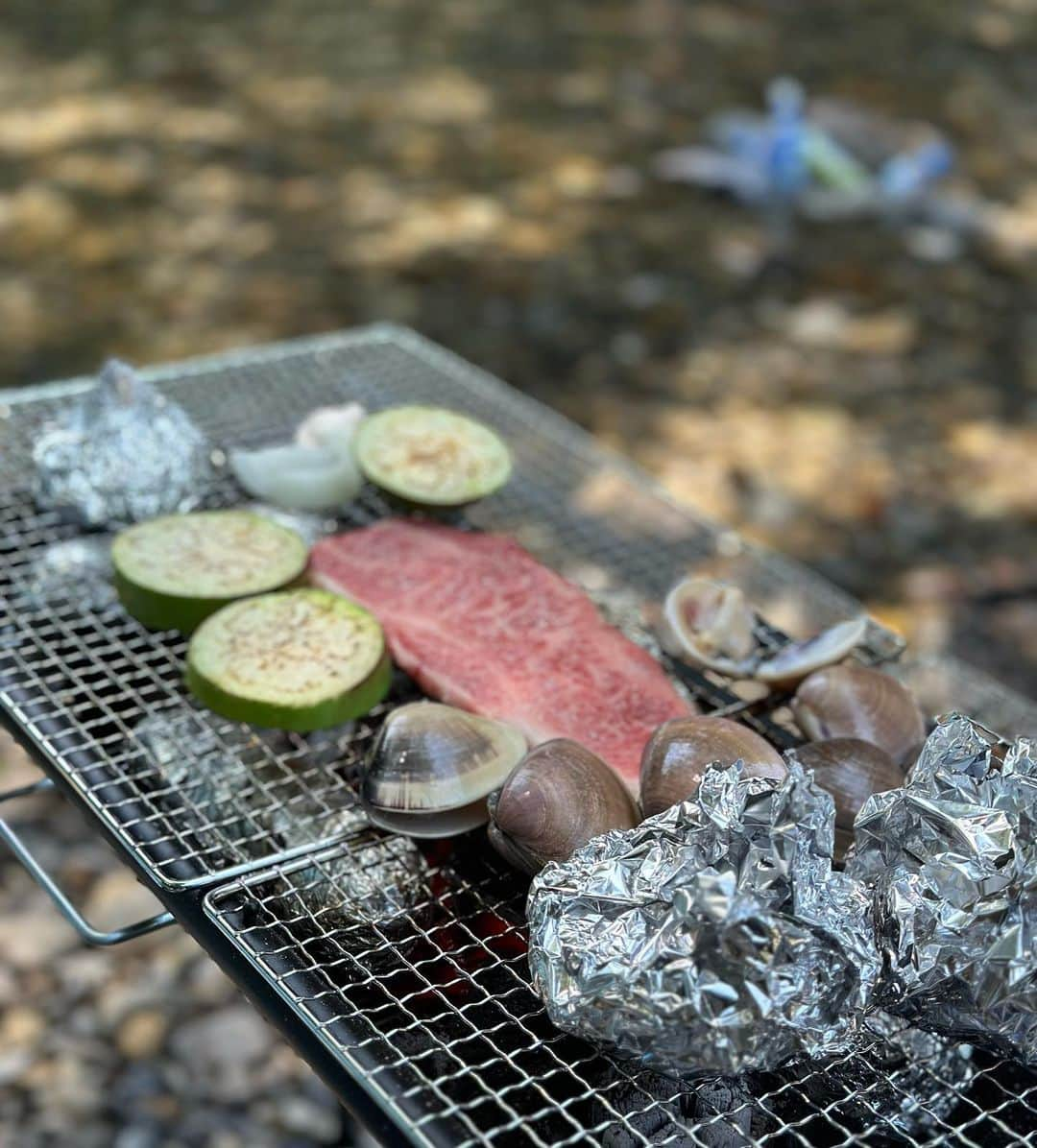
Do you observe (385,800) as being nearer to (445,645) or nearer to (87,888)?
(445,645)

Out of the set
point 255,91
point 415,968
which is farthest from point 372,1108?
point 255,91

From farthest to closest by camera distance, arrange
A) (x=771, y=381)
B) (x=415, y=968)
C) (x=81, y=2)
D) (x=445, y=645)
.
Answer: (x=81, y=2) < (x=771, y=381) < (x=445, y=645) < (x=415, y=968)

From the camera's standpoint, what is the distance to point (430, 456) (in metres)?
2.96

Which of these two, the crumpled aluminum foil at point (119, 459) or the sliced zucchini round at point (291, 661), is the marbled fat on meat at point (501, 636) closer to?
the sliced zucchini round at point (291, 661)

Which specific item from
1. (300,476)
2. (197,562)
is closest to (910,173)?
(300,476)

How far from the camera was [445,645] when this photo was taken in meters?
2.51

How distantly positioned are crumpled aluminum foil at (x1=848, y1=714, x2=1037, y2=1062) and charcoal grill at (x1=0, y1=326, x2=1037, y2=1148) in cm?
14

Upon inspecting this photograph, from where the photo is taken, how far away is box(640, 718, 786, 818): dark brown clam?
6.49 feet

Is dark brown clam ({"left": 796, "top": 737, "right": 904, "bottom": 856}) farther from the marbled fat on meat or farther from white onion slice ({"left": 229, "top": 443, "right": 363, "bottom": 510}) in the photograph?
white onion slice ({"left": 229, "top": 443, "right": 363, "bottom": 510})

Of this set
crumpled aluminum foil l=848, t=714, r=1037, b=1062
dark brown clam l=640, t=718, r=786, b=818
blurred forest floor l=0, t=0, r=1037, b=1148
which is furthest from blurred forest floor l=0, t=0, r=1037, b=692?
crumpled aluminum foil l=848, t=714, r=1037, b=1062

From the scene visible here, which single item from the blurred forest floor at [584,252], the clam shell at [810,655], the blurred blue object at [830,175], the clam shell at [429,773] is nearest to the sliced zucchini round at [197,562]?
Result: the clam shell at [429,773]

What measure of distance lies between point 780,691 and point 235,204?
17.7 feet

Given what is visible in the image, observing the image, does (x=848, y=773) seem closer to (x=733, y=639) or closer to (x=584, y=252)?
(x=733, y=639)

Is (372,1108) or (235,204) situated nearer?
(372,1108)
